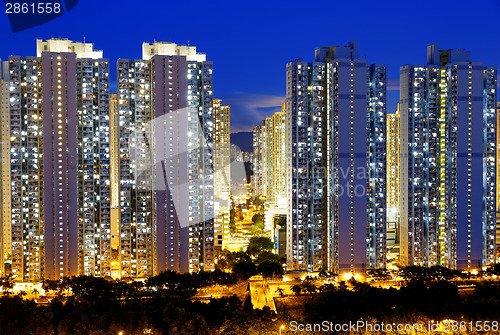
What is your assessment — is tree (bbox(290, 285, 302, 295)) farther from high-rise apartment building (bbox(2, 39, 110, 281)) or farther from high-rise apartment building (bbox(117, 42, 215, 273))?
high-rise apartment building (bbox(2, 39, 110, 281))

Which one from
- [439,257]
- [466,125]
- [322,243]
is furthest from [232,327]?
[466,125]

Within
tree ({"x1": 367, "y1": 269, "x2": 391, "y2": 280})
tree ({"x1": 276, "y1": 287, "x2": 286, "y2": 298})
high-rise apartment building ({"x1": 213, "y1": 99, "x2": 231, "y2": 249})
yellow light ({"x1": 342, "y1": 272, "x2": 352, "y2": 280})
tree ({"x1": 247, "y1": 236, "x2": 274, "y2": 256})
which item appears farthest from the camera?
high-rise apartment building ({"x1": 213, "y1": 99, "x2": 231, "y2": 249})

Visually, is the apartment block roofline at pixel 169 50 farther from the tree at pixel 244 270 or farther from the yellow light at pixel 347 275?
the yellow light at pixel 347 275

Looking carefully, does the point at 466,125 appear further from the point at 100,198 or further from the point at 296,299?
the point at 100,198

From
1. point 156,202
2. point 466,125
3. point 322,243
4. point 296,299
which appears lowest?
point 296,299

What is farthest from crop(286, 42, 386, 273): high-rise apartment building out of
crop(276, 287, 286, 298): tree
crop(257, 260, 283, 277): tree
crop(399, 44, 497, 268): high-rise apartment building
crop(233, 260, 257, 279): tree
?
crop(276, 287, 286, 298): tree

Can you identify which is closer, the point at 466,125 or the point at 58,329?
the point at 58,329
